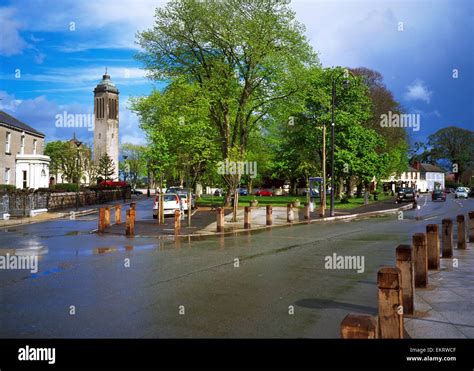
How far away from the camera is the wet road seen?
6578mm

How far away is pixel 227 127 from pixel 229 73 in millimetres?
4393

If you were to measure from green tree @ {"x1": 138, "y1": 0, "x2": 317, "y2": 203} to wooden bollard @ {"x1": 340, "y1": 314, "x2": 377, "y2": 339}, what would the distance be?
1225 inches

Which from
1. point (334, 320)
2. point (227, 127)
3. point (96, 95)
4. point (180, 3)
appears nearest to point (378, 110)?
point (227, 127)

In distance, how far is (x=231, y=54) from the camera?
38.8 metres

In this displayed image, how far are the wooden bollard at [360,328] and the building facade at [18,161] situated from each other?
46.1 metres

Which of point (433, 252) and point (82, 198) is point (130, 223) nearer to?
point (433, 252)

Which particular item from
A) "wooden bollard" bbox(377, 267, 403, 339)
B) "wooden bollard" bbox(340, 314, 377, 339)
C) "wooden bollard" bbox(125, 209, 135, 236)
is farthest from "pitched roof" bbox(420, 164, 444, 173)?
"wooden bollard" bbox(340, 314, 377, 339)

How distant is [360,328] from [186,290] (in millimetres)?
5280

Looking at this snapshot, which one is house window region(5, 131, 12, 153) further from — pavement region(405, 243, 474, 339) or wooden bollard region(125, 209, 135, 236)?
pavement region(405, 243, 474, 339)

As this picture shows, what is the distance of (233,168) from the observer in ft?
104

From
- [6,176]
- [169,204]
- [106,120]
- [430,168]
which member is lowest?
[169,204]

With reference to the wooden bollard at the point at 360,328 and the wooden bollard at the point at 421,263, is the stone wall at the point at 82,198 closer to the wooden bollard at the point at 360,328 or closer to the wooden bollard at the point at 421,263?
the wooden bollard at the point at 421,263

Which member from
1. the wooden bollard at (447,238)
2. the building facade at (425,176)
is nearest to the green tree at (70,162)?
the wooden bollard at (447,238)
